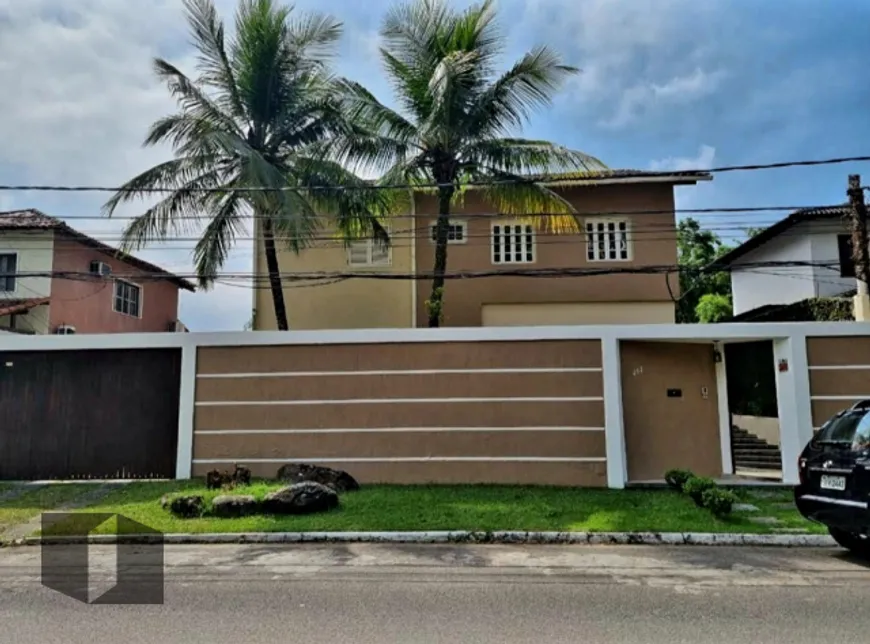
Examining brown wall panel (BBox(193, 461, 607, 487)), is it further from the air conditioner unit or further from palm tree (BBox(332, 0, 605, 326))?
the air conditioner unit

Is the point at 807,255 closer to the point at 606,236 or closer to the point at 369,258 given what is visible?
the point at 606,236

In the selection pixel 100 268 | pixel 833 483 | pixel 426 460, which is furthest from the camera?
pixel 100 268

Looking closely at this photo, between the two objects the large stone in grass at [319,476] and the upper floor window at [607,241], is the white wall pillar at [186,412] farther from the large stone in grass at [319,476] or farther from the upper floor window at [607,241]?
the upper floor window at [607,241]

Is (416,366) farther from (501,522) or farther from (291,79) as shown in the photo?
(291,79)

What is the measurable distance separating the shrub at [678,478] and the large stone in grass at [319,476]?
5.16 metres

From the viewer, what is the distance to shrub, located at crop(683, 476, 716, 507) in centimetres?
877

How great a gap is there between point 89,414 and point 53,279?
9660 millimetres

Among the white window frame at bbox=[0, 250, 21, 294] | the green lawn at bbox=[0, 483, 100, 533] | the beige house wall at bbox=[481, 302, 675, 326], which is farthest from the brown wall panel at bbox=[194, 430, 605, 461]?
the white window frame at bbox=[0, 250, 21, 294]

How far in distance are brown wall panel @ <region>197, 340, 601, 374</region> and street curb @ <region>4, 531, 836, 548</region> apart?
13.5 ft

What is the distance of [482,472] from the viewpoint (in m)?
11.1

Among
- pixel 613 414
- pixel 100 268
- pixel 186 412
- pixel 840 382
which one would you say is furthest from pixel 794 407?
pixel 100 268

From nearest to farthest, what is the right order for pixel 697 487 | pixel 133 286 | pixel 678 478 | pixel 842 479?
pixel 842 479 → pixel 697 487 → pixel 678 478 → pixel 133 286

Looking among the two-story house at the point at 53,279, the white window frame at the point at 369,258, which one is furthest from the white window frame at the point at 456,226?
the two-story house at the point at 53,279

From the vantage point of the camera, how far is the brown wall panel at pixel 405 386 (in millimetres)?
11227
